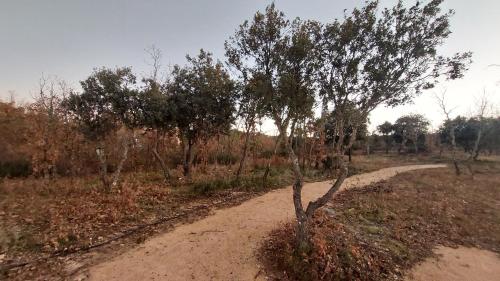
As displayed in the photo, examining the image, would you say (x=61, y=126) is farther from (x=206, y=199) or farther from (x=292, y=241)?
(x=292, y=241)

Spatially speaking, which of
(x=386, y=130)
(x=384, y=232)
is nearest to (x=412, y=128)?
(x=386, y=130)

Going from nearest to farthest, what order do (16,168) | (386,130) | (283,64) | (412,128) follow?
(283,64) < (16,168) < (412,128) < (386,130)

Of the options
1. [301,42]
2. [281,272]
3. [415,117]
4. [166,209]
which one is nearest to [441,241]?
[281,272]

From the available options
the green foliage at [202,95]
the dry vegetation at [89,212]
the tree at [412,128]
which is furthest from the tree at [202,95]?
the tree at [412,128]

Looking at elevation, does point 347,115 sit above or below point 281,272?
above

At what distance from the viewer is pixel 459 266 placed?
8969 mm

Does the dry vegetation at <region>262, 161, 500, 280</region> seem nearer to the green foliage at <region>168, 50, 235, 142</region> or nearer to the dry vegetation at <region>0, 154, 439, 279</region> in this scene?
the dry vegetation at <region>0, 154, 439, 279</region>

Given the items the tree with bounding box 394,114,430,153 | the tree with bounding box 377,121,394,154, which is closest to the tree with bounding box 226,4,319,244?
the tree with bounding box 394,114,430,153

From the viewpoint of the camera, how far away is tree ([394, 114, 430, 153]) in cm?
5641

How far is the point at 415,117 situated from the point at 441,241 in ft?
180

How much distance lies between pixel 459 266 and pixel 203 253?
8.11 meters

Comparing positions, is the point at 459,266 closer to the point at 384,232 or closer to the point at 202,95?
the point at 384,232

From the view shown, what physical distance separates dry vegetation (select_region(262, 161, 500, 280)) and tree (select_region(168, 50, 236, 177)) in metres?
8.11

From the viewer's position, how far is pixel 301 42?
24.7ft
